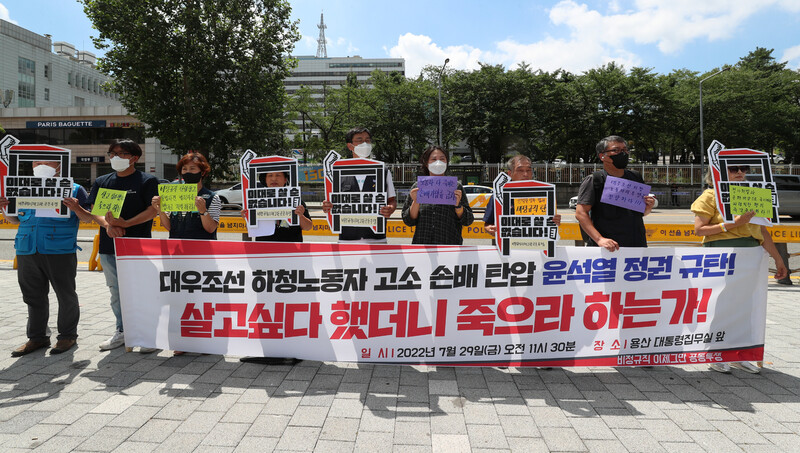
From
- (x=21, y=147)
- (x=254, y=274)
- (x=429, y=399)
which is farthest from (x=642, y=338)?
(x=21, y=147)

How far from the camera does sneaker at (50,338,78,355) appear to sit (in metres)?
4.23

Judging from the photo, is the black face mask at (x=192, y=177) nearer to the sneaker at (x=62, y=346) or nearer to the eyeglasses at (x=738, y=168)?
the sneaker at (x=62, y=346)

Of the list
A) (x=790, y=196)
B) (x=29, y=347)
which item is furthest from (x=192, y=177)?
(x=790, y=196)

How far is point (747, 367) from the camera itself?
387cm

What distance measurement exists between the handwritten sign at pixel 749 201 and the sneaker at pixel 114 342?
222 inches

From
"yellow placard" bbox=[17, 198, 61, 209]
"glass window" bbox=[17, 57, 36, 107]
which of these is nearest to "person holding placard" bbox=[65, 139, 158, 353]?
"yellow placard" bbox=[17, 198, 61, 209]

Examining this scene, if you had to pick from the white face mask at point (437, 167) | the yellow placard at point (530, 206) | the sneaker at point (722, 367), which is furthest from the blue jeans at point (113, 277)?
the sneaker at point (722, 367)

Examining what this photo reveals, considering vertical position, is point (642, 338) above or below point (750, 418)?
above

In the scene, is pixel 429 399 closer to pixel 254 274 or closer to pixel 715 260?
pixel 254 274

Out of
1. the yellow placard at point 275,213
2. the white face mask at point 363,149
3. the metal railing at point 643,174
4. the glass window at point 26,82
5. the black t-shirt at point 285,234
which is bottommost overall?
the black t-shirt at point 285,234

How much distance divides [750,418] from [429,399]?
7.04ft

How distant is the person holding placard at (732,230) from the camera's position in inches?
150

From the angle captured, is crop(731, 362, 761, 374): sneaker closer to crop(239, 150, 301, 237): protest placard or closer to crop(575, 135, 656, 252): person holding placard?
crop(575, 135, 656, 252): person holding placard

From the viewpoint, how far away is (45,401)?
3266 millimetres
